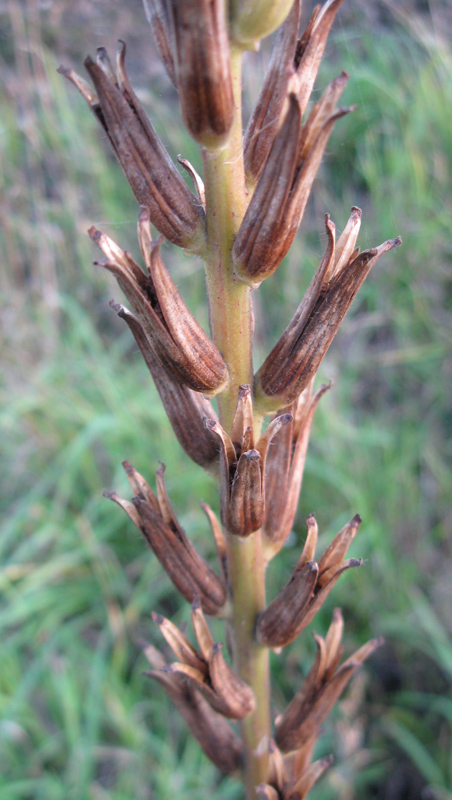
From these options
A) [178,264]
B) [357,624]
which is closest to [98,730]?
[357,624]

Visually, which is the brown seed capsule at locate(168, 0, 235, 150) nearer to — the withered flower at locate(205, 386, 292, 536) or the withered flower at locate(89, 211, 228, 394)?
the withered flower at locate(89, 211, 228, 394)

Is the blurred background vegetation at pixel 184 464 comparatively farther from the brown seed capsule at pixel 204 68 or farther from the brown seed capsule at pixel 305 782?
the brown seed capsule at pixel 204 68

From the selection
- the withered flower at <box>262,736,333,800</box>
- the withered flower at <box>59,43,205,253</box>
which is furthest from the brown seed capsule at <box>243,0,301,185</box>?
the withered flower at <box>262,736,333,800</box>

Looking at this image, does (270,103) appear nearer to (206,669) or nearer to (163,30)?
(163,30)

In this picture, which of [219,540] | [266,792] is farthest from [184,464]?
[266,792]

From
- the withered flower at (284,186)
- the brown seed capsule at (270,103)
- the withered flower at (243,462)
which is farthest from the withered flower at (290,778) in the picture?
the brown seed capsule at (270,103)

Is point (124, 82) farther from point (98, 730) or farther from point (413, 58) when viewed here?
point (413, 58)
